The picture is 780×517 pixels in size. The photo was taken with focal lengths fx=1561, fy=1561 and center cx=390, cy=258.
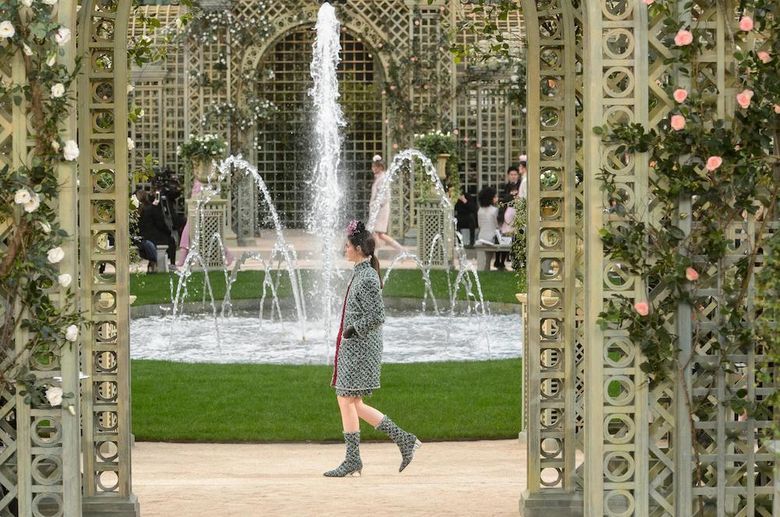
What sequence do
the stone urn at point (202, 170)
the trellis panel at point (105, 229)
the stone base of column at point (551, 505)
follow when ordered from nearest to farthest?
1. the trellis panel at point (105, 229)
2. the stone base of column at point (551, 505)
3. the stone urn at point (202, 170)

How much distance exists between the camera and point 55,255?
5988mm

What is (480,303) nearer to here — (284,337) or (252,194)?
(284,337)

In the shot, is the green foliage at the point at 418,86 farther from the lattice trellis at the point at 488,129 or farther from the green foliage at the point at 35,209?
the green foliage at the point at 35,209

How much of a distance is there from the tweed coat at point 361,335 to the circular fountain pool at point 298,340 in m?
5.38

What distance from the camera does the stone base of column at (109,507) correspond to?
7.09 meters

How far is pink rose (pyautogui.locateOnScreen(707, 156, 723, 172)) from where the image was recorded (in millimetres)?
5941

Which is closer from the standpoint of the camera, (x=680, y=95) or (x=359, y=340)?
(x=680, y=95)

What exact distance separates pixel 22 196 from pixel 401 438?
3.39m

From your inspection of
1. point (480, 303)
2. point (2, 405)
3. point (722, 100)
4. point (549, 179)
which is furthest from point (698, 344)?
point (480, 303)

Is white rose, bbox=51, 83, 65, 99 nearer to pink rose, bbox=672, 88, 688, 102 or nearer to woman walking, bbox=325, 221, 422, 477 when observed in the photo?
pink rose, bbox=672, 88, 688, 102

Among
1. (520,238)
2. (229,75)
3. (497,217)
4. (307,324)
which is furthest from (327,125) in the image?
(520,238)

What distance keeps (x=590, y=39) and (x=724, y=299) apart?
3.80 ft

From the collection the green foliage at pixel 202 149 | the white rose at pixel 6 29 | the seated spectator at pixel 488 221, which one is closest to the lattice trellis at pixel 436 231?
the seated spectator at pixel 488 221

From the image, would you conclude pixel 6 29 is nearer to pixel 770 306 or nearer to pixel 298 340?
pixel 770 306
